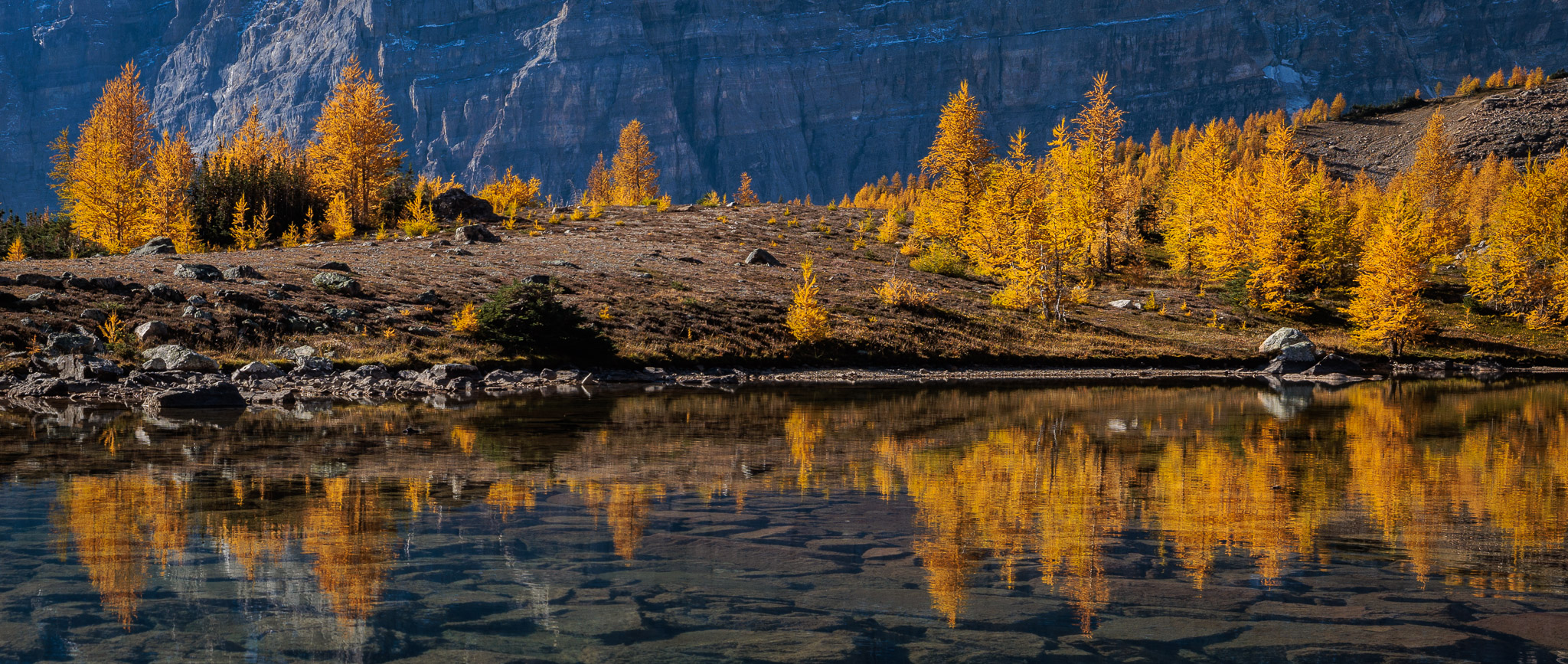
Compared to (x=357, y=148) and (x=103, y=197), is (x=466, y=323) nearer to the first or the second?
(x=103, y=197)

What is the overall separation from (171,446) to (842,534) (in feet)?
41.1

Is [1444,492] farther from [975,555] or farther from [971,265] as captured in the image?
[971,265]

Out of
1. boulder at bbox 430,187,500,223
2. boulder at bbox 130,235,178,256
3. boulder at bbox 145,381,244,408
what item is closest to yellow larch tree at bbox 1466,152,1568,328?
boulder at bbox 430,187,500,223

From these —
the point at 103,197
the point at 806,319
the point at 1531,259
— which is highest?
the point at 103,197

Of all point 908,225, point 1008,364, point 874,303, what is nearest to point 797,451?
point 1008,364

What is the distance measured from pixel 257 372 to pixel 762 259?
28475 millimetres

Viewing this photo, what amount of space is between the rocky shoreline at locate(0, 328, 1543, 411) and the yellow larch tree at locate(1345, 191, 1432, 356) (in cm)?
428

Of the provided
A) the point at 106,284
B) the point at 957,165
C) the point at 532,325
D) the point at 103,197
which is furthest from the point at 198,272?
the point at 957,165

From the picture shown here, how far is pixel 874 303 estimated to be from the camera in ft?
149

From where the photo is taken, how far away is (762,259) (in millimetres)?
52594

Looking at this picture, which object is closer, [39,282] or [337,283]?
[39,282]

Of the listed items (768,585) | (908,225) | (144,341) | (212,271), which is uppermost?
(908,225)

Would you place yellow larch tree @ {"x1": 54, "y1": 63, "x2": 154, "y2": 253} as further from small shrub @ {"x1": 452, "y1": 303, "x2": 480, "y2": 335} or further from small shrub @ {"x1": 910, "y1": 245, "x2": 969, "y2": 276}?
small shrub @ {"x1": 910, "y1": 245, "x2": 969, "y2": 276}

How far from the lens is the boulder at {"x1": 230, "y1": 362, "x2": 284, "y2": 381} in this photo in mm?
28156
